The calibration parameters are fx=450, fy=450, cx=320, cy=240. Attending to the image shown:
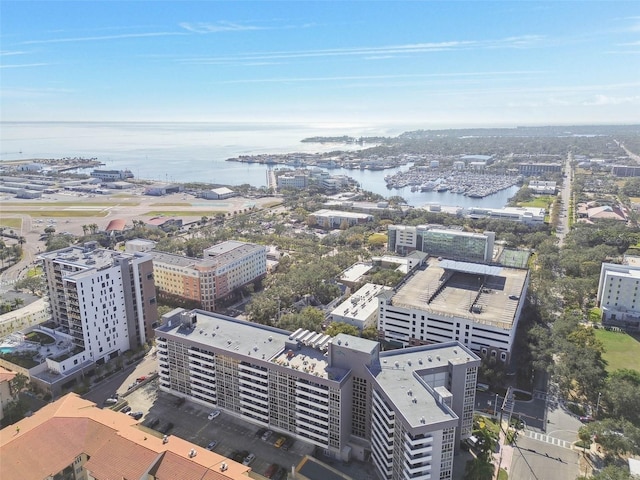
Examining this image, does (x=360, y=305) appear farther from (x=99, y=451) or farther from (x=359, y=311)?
(x=99, y=451)

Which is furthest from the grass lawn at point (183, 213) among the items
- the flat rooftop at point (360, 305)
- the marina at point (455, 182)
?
the marina at point (455, 182)

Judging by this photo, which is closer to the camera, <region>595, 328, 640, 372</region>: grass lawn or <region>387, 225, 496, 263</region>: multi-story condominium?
<region>595, 328, 640, 372</region>: grass lawn

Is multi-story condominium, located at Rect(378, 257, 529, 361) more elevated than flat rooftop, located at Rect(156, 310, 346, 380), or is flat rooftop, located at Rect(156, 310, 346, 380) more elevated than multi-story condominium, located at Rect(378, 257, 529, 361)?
flat rooftop, located at Rect(156, 310, 346, 380)

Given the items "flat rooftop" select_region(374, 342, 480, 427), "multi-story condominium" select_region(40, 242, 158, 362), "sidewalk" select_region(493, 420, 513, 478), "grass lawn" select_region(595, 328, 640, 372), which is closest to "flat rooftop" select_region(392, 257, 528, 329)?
"grass lawn" select_region(595, 328, 640, 372)

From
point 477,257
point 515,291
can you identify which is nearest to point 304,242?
point 477,257

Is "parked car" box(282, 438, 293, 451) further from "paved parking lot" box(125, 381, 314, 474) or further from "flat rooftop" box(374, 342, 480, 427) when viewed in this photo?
"flat rooftop" box(374, 342, 480, 427)

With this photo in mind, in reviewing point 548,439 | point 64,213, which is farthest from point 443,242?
point 64,213
